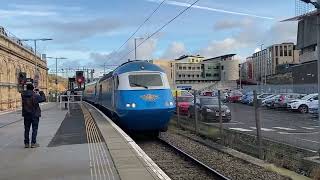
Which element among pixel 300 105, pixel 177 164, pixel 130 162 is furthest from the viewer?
pixel 300 105


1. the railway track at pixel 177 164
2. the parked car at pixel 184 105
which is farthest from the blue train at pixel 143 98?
the parked car at pixel 184 105

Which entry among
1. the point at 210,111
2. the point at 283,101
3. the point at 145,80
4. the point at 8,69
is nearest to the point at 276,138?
the point at 145,80

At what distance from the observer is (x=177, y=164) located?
15.0 m

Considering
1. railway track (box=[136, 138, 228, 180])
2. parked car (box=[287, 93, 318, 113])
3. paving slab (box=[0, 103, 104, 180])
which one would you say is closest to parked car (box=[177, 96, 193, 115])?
parked car (box=[287, 93, 318, 113])

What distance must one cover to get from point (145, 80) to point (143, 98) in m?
1.03

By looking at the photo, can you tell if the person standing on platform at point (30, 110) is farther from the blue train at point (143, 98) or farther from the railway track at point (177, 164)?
the blue train at point (143, 98)

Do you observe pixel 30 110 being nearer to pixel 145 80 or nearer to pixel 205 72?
pixel 145 80

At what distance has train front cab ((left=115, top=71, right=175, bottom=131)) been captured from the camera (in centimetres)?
2008

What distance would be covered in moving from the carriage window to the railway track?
7.82 ft

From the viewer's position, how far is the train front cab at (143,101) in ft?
65.9

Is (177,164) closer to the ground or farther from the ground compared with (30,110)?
closer to the ground

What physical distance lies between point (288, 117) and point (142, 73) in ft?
20.2

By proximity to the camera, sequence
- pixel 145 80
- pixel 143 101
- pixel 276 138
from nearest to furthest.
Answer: pixel 276 138 < pixel 143 101 < pixel 145 80

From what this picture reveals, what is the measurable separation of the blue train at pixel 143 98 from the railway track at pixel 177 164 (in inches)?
38.3
